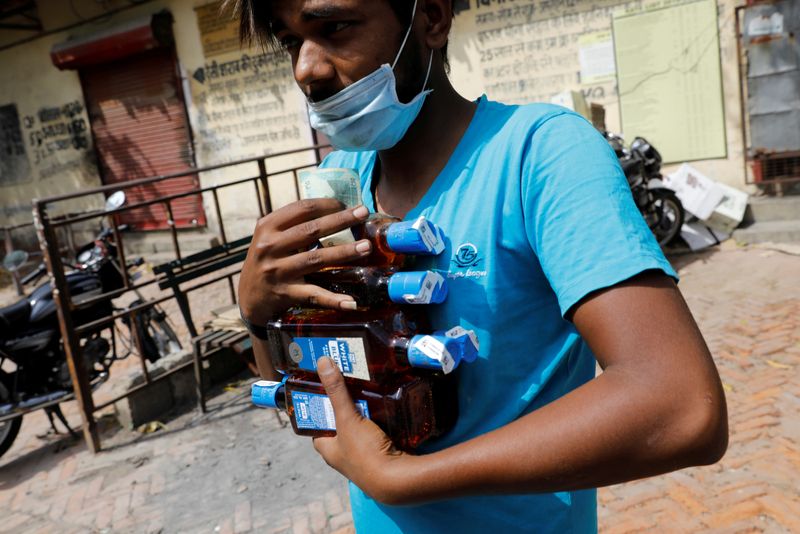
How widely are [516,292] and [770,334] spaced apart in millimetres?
4347

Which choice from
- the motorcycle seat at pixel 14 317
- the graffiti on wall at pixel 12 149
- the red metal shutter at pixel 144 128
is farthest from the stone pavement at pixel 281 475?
the graffiti on wall at pixel 12 149

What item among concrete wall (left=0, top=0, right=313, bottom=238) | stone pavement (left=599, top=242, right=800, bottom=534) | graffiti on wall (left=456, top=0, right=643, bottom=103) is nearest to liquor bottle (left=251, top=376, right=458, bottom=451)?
stone pavement (left=599, top=242, right=800, bottom=534)

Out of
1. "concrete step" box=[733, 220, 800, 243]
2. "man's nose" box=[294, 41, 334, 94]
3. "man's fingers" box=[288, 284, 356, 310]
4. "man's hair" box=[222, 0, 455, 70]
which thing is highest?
"man's hair" box=[222, 0, 455, 70]

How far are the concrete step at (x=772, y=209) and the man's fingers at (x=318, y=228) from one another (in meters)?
7.22

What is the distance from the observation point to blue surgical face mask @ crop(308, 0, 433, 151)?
1.05m

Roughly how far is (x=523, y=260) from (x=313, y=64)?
457mm

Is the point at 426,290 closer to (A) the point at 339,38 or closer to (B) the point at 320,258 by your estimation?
(B) the point at 320,258

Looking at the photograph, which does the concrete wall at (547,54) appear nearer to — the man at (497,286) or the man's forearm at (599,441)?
the man at (497,286)

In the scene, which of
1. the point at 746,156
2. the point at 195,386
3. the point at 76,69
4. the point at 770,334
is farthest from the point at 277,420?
the point at 76,69

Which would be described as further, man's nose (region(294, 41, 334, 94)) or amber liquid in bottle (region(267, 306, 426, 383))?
man's nose (region(294, 41, 334, 94))

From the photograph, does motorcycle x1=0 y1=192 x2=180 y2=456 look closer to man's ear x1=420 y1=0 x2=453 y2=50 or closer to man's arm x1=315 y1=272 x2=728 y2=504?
man's ear x1=420 y1=0 x2=453 y2=50

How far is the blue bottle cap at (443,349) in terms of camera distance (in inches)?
33.8

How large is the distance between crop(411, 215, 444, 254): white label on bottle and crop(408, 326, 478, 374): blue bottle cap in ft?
0.39

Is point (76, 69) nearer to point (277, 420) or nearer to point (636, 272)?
point (277, 420)
